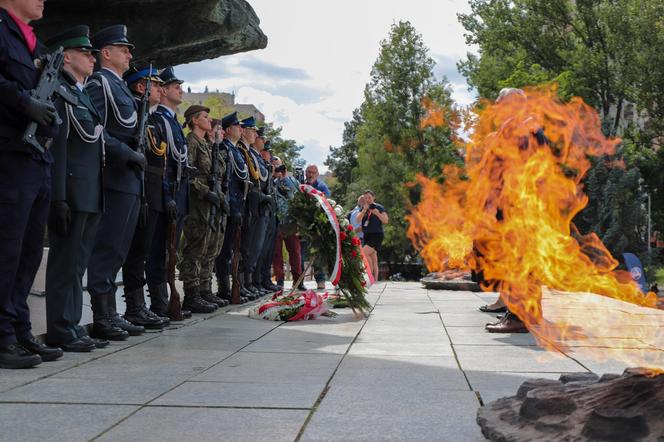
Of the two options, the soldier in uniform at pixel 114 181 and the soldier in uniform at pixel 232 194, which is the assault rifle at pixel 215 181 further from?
the soldier in uniform at pixel 114 181

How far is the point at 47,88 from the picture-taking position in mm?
5656

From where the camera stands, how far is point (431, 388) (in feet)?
15.6

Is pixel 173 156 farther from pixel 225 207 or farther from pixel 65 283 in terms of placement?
pixel 65 283

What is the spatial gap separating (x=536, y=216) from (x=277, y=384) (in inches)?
80.3

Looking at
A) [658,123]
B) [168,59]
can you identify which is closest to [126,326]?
[168,59]

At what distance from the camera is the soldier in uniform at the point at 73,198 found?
614 cm

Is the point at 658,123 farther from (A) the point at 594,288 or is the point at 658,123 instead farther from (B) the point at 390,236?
(A) the point at 594,288

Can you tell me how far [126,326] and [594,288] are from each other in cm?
448

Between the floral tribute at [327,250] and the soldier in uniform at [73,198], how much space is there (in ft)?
11.2

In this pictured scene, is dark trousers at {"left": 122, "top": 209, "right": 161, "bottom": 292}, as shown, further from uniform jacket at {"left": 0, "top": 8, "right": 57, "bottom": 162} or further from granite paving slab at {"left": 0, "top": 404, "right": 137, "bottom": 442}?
granite paving slab at {"left": 0, "top": 404, "right": 137, "bottom": 442}

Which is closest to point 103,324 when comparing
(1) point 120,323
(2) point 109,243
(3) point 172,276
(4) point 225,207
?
(1) point 120,323

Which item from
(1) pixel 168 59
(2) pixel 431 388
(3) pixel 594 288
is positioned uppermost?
(1) pixel 168 59

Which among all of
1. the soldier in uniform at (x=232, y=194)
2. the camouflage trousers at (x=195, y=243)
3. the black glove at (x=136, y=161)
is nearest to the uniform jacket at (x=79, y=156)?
the black glove at (x=136, y=161)

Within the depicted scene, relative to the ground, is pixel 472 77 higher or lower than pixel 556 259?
higher
